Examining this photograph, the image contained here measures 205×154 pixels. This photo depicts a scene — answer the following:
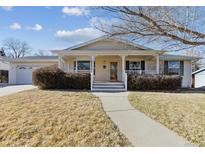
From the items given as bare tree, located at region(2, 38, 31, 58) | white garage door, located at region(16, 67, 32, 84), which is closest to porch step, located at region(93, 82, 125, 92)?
white garage door, located at region(16, 67, 32, 84)

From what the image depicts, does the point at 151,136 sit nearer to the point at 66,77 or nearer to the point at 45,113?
the point at 45,113

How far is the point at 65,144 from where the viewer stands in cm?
558

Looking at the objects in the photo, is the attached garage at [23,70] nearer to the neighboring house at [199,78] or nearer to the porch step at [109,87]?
the porch step at [109,87]

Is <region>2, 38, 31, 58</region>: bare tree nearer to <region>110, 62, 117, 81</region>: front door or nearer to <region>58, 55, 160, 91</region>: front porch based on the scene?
<region>58, 55, 160, 91</region>: front porch

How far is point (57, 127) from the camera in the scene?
6.68 meters

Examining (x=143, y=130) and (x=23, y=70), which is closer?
(x=143, y=130)

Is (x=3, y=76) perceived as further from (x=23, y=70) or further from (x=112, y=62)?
(x=112, y=62)

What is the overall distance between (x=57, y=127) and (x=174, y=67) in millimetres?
17136

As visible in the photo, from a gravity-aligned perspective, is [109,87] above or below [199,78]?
below

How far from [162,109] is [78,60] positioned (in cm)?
1278

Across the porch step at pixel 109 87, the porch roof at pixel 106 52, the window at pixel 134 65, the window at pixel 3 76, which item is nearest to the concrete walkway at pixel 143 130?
the porch step at pixel 109 87

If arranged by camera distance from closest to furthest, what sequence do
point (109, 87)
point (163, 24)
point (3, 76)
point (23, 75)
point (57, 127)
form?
point (57, 127) → point (163, 24) → point (109, 87) → point (23, 75) → point (3, 76)

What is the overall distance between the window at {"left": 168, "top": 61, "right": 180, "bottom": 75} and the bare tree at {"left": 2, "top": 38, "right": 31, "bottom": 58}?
159 feet

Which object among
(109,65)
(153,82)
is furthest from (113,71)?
(153,82)
